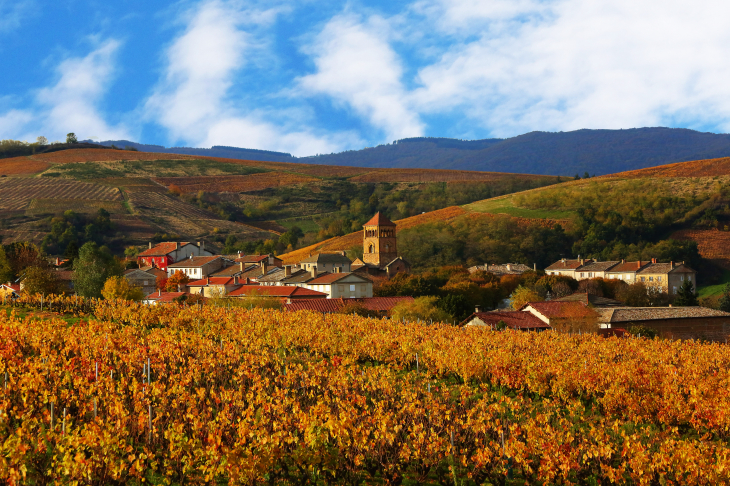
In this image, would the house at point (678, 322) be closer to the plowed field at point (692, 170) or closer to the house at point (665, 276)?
the house at point (665, 276)

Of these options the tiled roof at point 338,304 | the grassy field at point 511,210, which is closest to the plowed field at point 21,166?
the grassy field at point 511,210

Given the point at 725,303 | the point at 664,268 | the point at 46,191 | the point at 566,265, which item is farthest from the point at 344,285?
the point at 46,191

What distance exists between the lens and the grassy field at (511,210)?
441ft

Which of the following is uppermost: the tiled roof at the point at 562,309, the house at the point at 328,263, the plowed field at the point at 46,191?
the plowed field at the point at 46,191

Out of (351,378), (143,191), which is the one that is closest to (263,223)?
(143,191)

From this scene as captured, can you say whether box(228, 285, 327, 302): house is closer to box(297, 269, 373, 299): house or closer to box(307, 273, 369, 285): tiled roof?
box(297, 269, 373, 299): house

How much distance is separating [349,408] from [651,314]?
45309mm

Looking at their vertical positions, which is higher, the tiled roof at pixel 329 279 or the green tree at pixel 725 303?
the tiled roof at pixel 329 279

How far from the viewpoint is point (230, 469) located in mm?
10742

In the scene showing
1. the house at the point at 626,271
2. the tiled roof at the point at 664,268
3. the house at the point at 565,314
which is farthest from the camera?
the house at the point at 626,271

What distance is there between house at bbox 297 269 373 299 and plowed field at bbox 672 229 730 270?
67.4 metres

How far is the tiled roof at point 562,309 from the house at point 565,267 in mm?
52059

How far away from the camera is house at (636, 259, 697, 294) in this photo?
96.5m

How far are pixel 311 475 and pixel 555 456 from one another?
187 inches
